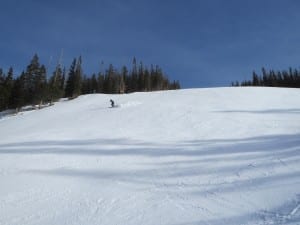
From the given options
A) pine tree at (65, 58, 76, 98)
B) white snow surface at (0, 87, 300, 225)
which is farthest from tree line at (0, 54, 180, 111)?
white snow surface at (0, 87, 300, 225)

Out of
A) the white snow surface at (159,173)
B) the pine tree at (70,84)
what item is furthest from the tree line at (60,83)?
the white snow surface at (159,173)

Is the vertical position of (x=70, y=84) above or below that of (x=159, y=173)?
above

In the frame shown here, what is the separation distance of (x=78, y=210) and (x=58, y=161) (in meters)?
4.03

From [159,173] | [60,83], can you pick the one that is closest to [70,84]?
[60,83]

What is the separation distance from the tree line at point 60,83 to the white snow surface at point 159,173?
33.1m

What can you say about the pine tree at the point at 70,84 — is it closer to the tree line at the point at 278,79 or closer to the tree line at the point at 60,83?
the tree line at the point at 60,83

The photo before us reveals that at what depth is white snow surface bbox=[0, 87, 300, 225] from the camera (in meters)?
6.54

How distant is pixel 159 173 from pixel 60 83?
52707 millimetres

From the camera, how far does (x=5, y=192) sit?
8.09 meters

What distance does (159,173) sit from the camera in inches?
359

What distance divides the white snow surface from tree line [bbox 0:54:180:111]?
109 feet

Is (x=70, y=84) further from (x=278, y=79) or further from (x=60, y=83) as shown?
(x=278, y=79)

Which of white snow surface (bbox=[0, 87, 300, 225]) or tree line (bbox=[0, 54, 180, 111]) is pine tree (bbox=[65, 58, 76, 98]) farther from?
white snow surface (bbox=[0, 87, 300, 225])

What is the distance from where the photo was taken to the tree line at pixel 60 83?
4691 cm
